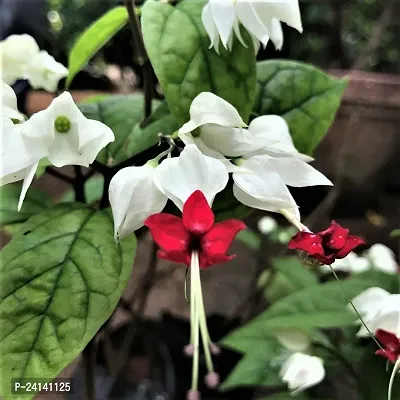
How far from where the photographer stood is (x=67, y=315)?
24 cm

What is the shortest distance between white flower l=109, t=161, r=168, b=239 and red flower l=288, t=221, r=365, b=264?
0.06 m

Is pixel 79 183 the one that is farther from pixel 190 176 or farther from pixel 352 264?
pixel 352 264

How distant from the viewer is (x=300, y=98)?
36 cm

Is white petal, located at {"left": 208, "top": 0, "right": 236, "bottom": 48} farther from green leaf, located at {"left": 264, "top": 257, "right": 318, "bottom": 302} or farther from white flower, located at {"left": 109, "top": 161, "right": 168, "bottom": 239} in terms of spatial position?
green leaf, located at {"left": 264, "top": 257, "right": 318, "bottom": 302}

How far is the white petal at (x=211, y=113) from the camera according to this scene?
0.24 meters

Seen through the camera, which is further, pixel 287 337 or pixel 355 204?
pixel 355 204

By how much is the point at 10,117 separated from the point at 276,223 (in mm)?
573

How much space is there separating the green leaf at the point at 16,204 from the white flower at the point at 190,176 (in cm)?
17

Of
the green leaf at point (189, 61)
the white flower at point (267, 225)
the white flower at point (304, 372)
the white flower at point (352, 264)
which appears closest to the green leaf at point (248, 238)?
the white flower at point (267, 225)

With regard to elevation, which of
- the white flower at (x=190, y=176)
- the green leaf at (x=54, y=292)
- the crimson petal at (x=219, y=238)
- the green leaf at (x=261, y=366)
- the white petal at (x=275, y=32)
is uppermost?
the white petal at (x=275, y=32)

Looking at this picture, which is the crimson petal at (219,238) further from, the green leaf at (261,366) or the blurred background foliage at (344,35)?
the blurred background foliage at (344,35)

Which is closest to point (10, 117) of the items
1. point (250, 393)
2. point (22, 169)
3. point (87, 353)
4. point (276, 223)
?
point (22, 169)

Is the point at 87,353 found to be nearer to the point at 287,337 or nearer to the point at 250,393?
the point at 287,337

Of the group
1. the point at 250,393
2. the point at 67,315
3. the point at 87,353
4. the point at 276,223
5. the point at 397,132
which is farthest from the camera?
the point at 397,132
